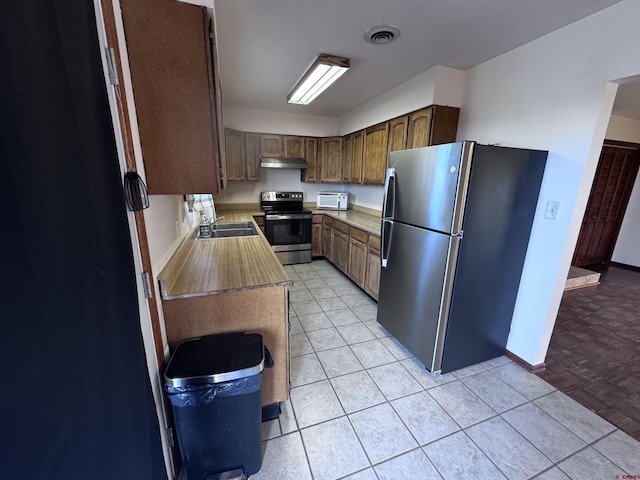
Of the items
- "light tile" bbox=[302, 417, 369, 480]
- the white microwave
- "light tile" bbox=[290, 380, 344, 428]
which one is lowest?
"light tile" bbox=[302, 417, 369, 480]

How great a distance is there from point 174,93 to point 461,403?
245cm

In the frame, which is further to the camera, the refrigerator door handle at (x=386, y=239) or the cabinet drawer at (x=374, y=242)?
the cabinet drawer at (x=374, y=242)

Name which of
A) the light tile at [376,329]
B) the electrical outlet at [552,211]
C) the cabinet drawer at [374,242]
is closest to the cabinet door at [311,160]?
the cabinet drawer at [374,242]

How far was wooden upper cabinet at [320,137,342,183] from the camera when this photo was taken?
4449mm

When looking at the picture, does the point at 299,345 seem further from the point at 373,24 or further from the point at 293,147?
the point at 293,147

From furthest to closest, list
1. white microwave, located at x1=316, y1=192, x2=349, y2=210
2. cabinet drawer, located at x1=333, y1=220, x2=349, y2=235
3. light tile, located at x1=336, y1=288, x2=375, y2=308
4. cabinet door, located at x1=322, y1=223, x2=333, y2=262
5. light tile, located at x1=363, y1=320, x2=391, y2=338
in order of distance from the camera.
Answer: white microwave, located at x1=316, y1=192, x2=349, y2=210
cabinet door, located at x1=322, y1=223, x2=333, y2=262
cabinet drawer, located at x1=333, y1=220, x2=349, y2=235
light tile, located at x1=336, y1=288, x2=375, y2=308
light tile, located at x1=363, y1=320, x2=391, y2=338

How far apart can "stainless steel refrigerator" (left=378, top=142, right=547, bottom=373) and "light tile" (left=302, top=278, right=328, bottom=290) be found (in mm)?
1451

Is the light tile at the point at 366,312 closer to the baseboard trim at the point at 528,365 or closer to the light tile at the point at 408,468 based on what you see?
the baseboard trim at the point at 528,365

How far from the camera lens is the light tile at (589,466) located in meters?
1.36

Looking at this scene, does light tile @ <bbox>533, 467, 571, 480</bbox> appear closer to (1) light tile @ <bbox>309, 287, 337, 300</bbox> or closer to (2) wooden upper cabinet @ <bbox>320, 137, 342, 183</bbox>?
(1) light tile @ <bbox>309, 287, 337, 300</bbox>

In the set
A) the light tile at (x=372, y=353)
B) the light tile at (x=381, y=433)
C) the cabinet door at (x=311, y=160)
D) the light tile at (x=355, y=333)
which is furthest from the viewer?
the cabinet door at (x=311, y=160)

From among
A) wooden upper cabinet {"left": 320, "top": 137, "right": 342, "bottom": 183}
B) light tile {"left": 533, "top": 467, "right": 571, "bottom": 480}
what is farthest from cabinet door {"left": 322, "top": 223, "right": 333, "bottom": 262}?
light tile {"left": 533, "top": 467, "right": 571, "bottom": 480}

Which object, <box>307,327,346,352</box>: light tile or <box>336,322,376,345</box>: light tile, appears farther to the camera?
<box>336,322,376,345</box>: light tile

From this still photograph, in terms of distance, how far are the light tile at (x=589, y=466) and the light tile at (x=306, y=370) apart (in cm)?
143
